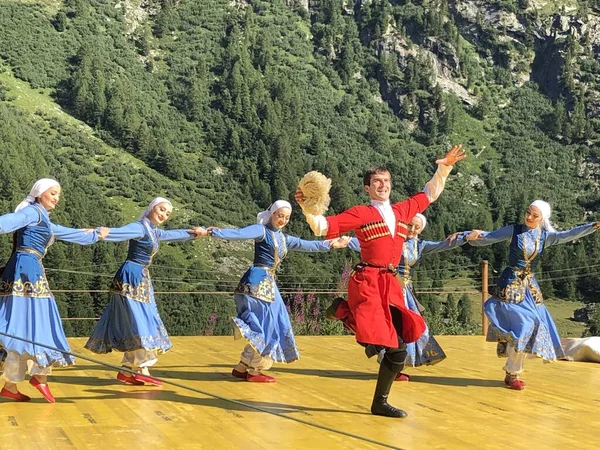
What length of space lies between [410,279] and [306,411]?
236 cm

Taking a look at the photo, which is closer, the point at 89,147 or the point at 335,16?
the point at 89,147

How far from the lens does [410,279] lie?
7848 mm

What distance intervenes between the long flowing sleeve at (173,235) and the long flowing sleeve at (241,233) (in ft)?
0.83

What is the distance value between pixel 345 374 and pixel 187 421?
281 centimetres

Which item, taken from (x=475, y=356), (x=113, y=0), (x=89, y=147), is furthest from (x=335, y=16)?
(x=475, y=356)

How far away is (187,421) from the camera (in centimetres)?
523

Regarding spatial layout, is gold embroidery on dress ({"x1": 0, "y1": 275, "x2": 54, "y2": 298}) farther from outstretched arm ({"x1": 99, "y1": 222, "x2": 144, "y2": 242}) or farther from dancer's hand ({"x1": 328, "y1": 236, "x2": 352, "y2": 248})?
dancer's hand ({"x1": 328, "y1": 236, "x2": 352, "y2": 248})

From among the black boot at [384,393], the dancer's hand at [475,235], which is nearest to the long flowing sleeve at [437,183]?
the black boot at [384,393]

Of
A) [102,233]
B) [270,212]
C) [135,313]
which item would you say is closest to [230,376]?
[135,313]

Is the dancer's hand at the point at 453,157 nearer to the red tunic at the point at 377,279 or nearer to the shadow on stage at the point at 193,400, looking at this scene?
the red tunic at the point at 377,279

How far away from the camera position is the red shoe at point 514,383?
23.2 ft

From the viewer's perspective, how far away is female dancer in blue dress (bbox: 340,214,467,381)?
7.48m

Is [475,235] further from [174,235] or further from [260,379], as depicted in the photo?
[174,235]

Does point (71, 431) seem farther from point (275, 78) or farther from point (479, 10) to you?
point (479, 10)
